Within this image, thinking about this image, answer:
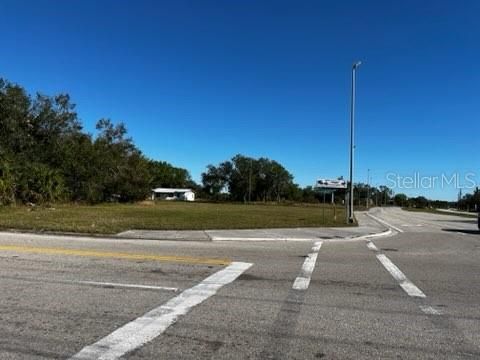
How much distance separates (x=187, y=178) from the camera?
193 m

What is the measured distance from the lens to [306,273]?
10.5 metres

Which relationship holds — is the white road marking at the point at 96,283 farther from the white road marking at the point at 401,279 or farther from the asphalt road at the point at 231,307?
the white road marking at the point at 401,279

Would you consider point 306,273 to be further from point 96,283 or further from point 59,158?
point 59,158

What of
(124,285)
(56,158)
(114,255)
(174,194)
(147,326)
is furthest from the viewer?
(174,194)

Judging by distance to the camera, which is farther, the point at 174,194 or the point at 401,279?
the point at 174,194

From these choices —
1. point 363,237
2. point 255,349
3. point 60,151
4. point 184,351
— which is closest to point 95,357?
point 184,351

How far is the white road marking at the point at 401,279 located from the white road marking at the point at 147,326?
3.16 metres

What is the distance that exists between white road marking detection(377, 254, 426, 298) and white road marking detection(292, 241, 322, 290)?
1675 mm

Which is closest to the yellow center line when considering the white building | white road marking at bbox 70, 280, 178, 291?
white road marking at bbox 70, 280, 178, 291

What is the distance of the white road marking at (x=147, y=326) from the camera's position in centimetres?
516

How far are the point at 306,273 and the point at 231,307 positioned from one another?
11.9 ft

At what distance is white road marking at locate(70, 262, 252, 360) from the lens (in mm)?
5164

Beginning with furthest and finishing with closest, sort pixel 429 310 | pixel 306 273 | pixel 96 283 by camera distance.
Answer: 1. pixel 306 273
2. pixel 96 283
3. pixel 429 310

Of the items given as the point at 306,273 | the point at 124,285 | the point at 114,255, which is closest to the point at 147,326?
the point at 124,285
